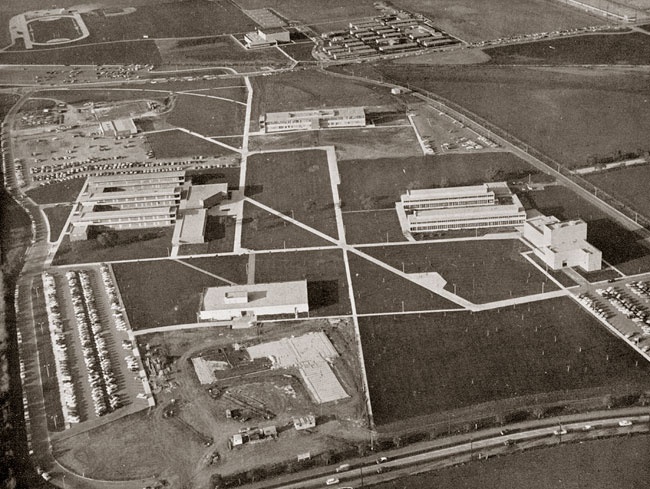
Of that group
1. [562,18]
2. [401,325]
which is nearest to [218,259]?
[401,325]

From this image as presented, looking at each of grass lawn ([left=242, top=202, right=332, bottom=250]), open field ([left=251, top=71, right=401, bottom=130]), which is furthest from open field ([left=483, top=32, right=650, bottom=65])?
grass lawn ([left=242, top=202, right=332, bottom=250])

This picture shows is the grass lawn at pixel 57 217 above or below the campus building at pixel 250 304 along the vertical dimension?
below

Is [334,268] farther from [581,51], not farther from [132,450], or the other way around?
[581,51]

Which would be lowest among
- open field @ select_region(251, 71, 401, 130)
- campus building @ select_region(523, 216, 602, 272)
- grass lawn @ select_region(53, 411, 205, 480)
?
open field @ select_region(251, 71, 401, 130)

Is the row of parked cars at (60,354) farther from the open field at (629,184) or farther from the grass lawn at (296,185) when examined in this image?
the open field at (629,184)

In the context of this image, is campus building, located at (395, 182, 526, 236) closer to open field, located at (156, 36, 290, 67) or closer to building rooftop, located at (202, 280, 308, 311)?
building rooftop, located at (202, 280, 308, 311)

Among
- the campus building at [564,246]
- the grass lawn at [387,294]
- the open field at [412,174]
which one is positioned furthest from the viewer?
the open field at [412,174]

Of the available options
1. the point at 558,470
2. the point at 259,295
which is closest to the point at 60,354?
the point at 259,295

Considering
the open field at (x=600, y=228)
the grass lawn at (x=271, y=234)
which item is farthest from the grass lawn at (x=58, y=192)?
the open field at (x=600, y=228)
